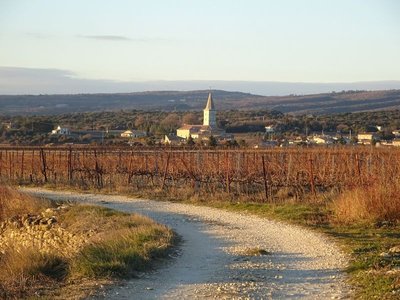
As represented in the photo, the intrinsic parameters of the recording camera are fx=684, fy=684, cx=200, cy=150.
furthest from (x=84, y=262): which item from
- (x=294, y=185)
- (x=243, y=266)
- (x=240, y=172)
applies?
(x=240, y=172)

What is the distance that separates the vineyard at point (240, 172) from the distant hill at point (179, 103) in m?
97.7

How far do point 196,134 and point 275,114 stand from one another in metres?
37.2

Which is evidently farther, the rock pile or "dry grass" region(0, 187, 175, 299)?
the rock pile

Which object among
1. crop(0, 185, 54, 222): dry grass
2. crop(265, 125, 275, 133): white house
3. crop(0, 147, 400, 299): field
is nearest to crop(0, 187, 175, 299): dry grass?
crop(0, 147, 400, 299): field

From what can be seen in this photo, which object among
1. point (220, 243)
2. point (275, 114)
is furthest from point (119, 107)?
point (220, 243)

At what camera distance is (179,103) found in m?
186

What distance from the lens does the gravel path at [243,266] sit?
9.94 metres

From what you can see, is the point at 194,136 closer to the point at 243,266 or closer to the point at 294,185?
the point at 294,185

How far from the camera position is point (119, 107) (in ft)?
564

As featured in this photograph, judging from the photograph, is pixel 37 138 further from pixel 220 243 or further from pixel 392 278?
pixel 392 278

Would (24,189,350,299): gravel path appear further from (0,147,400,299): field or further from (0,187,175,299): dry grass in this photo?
(0,147,400,299): field

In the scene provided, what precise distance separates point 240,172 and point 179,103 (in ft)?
523

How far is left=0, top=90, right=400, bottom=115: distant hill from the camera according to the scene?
5487 inches

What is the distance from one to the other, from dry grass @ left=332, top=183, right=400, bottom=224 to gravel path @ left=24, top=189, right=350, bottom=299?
1.58 m
